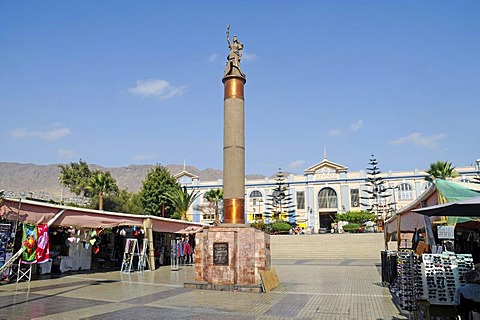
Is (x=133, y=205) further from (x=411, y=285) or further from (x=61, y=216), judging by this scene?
(x=411, y=285)

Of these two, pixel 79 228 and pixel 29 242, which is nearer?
pixel 29 242

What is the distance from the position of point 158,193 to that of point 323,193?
26.1 m

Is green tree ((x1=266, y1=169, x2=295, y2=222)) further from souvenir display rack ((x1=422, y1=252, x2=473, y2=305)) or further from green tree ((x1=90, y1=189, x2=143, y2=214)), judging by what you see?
souvenir display rack ((x1=422, y1=252, x2=473, y2=305))

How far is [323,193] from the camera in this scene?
6003cm

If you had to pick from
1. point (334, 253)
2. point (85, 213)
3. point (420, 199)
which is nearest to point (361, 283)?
point (420, 199)

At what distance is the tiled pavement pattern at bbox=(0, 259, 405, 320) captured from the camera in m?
8.14

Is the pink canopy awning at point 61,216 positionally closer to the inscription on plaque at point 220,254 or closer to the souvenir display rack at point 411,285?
the inscription on plaque at point 220,254

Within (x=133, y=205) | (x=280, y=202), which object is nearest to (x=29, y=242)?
(x=133, y=205)

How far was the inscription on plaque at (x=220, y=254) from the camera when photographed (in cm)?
1246

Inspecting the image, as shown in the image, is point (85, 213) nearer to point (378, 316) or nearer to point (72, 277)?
point (72, 277)

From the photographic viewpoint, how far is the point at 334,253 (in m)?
30.8

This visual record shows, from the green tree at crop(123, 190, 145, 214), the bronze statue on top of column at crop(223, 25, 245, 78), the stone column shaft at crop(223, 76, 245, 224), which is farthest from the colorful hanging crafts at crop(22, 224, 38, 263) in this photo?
the green tree at crop(123, 190, 145, 214)

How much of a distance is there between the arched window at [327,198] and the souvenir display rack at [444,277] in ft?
175

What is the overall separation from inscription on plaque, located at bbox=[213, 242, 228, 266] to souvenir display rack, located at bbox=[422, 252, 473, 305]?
6808mm
